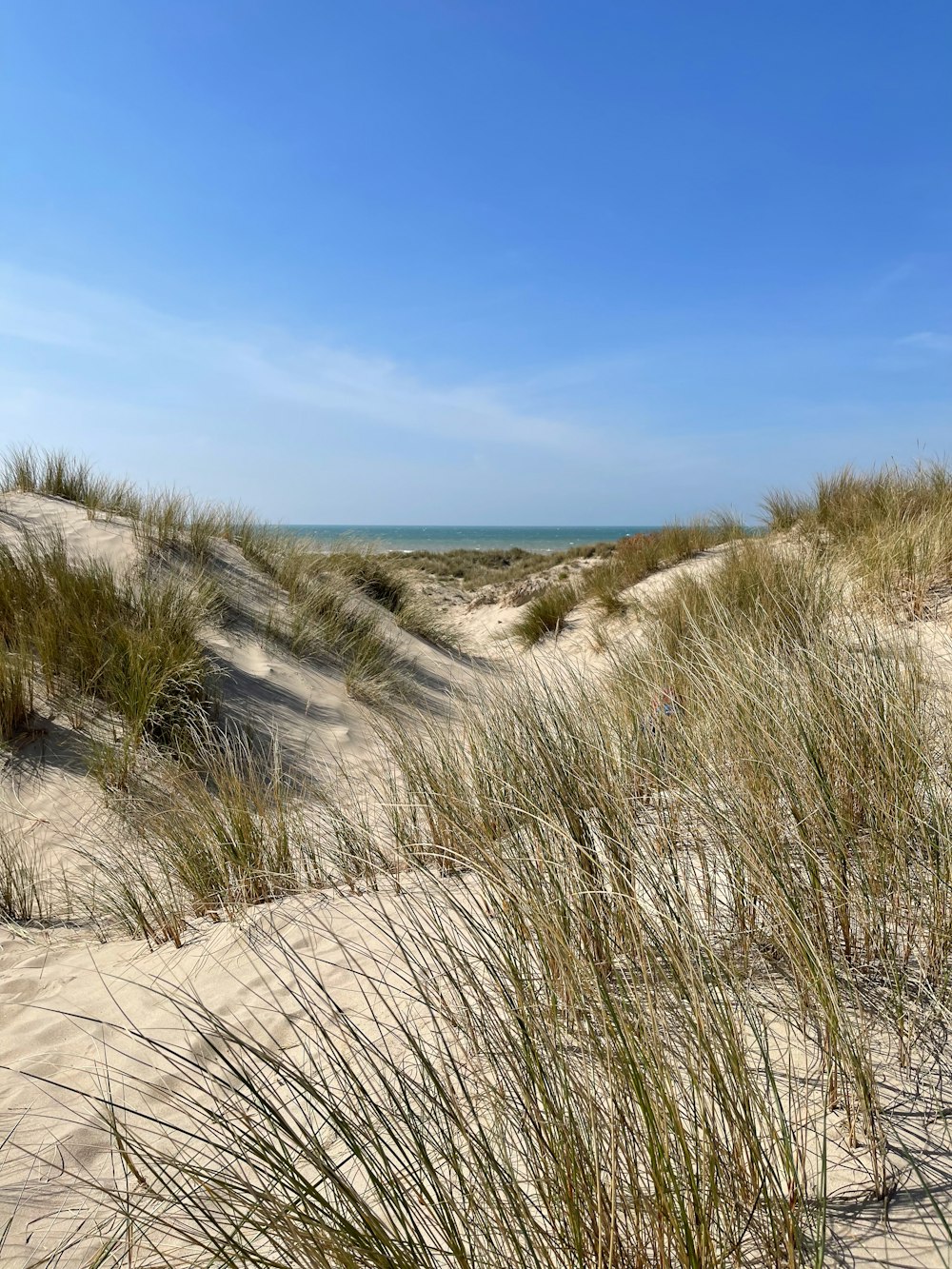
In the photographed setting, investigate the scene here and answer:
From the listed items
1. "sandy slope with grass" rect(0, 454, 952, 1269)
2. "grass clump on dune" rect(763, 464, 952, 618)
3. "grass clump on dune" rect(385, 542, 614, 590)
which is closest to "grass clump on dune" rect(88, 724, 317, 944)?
"sandy slope with grass" rect(0, 454, 952, 1269)

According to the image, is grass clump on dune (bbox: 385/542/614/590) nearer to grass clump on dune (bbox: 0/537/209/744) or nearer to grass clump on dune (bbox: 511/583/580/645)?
grass clump on dune (bbox: 511/583/580/645)

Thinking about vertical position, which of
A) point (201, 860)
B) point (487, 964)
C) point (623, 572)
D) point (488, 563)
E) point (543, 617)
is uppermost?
point (488, 563)

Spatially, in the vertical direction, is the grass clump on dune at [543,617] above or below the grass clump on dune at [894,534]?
below

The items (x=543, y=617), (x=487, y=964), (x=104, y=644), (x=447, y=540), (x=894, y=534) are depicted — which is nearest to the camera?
(x=487, y=964)

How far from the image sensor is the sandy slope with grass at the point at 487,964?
1030mm

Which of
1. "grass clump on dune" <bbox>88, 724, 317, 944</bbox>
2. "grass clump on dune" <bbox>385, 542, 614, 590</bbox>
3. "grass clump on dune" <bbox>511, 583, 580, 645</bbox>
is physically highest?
"grass clump on dune" <bbox>385, 542, 614, 590</bbox>

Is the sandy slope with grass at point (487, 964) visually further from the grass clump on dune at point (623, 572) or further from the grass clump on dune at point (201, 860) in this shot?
the grass clump on dune at point (623, 572)

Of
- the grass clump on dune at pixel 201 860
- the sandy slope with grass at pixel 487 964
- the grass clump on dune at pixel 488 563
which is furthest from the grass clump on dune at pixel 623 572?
the grass clump on dune at pixel 201 860

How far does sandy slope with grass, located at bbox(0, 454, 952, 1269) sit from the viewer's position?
1.03 metres

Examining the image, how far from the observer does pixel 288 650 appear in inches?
257

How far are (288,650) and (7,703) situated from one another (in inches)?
100

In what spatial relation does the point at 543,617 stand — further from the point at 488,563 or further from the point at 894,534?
the point at 488,563

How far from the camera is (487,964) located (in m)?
1.29

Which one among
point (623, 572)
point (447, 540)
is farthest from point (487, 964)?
point (447, 540)
